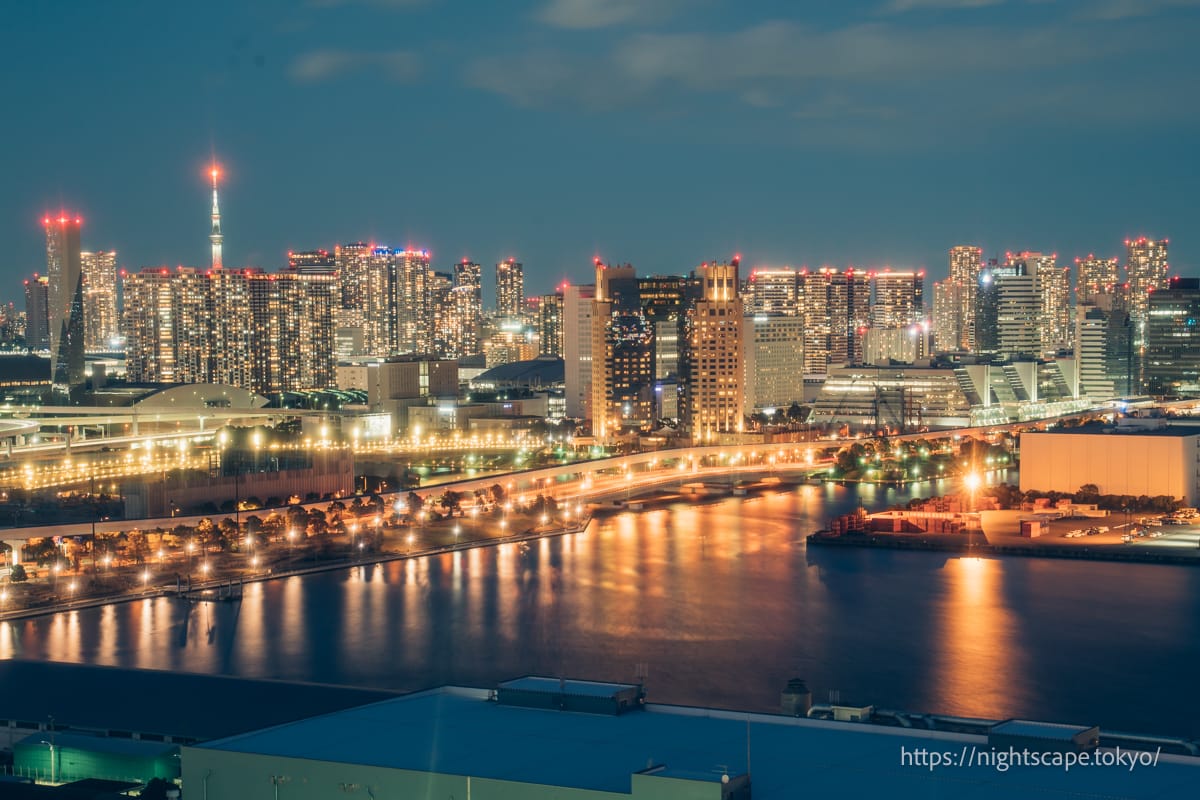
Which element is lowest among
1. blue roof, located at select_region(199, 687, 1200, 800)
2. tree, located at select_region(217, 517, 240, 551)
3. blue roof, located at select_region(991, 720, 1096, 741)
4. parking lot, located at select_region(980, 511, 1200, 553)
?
parking lot, located at select_region(980, 511, 1200, 553)

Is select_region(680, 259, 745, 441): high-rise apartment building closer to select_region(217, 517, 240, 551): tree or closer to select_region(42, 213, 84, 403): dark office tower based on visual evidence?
select_region(217, 517, 240, 551): tree

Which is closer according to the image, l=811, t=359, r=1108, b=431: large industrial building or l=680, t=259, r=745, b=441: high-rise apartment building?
l=680, t=259, r=745, b=441: high-rise apartment building

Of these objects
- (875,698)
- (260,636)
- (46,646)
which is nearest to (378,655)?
(260,636)

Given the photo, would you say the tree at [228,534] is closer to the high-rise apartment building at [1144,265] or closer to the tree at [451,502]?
the tree at [451,502]

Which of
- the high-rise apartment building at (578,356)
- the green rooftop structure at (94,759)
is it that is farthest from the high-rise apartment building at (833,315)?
the green rooftop structure at (94,759)

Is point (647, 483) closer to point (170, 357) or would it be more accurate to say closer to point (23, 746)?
point (23, 746)

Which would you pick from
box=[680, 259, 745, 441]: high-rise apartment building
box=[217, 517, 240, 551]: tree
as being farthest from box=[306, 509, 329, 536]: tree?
box=[680, 259, 745, 441]: high-rise apartment building
